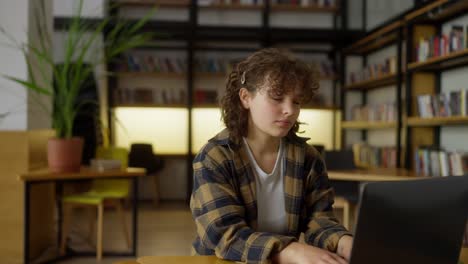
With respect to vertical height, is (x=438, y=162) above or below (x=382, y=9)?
below

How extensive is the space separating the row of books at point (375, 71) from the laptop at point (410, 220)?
4715mm

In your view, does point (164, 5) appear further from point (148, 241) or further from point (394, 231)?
point (394, 231)

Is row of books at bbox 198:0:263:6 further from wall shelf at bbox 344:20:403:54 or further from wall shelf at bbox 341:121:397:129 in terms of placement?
wall shelf at bbox 341:121:397:129

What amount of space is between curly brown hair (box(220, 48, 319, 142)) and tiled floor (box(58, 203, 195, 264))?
2.81 metres

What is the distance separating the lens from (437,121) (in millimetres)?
4410

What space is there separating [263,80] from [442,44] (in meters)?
3.57

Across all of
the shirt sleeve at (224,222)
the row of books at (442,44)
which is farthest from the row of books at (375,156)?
the shirt sleeve at (224,222)

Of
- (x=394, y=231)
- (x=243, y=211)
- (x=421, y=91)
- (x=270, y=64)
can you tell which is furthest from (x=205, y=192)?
(x=421, y=91)

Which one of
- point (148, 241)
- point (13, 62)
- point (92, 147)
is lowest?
point (148, 241)

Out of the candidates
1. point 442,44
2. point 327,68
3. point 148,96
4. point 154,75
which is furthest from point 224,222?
point 327,68

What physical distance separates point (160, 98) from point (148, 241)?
9.14ft

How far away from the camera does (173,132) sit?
23.6ft

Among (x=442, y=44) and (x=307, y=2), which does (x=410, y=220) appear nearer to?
(x=442, y=44)

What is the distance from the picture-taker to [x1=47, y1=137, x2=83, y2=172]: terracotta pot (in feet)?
12.2
